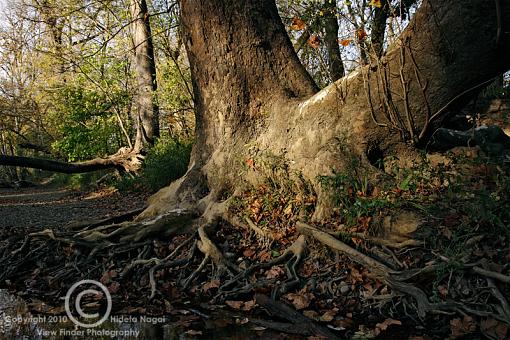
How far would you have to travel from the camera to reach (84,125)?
57.0ft

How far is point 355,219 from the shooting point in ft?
13.8

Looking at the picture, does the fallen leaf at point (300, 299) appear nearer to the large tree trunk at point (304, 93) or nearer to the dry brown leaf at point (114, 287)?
the large tree trunk at point (304, 93)

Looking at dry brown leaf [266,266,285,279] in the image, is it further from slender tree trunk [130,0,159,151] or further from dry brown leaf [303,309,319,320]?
slender tree trunk [130,0,159,151]

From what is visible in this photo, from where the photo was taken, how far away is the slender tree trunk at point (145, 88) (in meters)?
14.0

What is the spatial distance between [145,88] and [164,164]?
4243 millimetres

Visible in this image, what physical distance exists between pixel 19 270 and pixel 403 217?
505 centimetres

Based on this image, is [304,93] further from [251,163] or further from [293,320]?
[293,320]

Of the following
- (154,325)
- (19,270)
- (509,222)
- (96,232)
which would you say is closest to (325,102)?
(509,222)

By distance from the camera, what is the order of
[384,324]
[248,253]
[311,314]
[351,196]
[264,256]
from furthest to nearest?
1. [248,253]
2. [264,256]
3. [351,196]
4. [311,314]
5. [384,324]

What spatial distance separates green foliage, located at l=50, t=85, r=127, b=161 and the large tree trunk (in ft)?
37.6

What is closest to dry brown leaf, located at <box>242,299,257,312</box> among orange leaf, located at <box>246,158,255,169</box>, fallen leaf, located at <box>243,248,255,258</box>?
fallen leaf, located at <box>243,248,255,258</box>

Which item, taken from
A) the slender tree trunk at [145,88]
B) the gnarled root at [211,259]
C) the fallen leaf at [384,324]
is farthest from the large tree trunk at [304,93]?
the slender tree trunk at [145,88]

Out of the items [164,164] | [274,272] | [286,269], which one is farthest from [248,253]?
[164,164]

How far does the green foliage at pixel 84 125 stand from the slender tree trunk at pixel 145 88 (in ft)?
7.65
